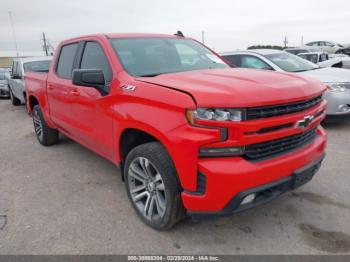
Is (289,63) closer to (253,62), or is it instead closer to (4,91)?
(253,62)

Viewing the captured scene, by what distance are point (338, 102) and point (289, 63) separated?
1.64m

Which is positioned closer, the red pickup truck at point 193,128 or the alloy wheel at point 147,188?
the red pickup truck at point 193,128

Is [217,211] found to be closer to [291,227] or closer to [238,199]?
[238,199]

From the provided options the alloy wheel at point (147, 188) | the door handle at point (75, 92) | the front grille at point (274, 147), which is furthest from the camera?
the door handle at point (75, 92)

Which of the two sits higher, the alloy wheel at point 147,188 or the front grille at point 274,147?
the front grille at point 274,147

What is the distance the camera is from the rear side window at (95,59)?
3484 millimetres

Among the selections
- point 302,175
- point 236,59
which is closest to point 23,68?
point 236,59

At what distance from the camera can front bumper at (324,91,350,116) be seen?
6.14 metres

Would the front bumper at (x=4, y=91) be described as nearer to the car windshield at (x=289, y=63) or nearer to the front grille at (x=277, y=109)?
the car windshield at (x=289, y=63)

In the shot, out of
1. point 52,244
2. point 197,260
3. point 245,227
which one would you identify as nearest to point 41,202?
point 52,244

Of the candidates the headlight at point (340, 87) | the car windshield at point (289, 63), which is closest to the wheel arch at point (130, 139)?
the headlight at point (340, 87)

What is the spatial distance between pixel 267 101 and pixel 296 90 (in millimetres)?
415

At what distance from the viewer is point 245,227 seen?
3.06 metres

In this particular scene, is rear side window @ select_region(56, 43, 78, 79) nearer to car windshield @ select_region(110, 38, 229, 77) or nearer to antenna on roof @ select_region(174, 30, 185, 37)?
car windshield @ select_region(110, 38, 229, 77)
